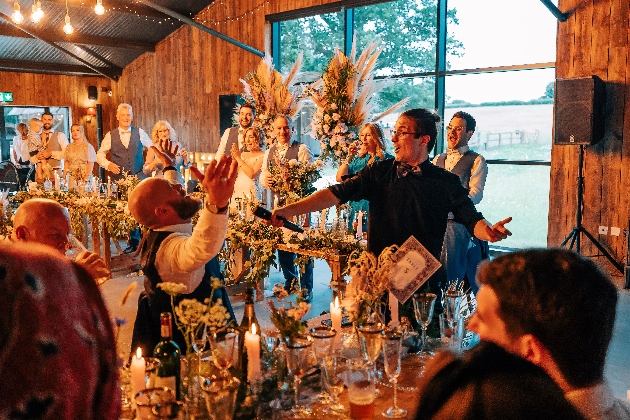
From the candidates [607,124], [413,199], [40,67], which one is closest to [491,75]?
[607,124]

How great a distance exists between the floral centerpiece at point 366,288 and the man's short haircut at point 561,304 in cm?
107

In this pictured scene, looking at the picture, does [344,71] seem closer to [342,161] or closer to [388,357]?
[342,161]

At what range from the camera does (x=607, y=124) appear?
6.07m

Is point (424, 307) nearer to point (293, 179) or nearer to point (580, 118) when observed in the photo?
point (293, 179)

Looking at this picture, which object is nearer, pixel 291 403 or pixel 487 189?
pixel 291 403

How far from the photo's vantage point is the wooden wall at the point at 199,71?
9.97 m

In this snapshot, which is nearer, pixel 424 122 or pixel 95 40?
pixel 424 122

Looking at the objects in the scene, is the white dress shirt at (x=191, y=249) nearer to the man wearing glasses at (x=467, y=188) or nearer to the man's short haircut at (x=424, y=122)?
the man's short haircut at (x=424, y=122)

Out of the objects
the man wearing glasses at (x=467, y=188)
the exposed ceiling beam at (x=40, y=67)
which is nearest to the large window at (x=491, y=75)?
the man wearing glasses at (x=467, y=188)

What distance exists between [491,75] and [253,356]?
649cm

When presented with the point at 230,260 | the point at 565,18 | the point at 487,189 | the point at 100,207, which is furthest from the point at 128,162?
the point at 565,18

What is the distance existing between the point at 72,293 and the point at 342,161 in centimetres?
500

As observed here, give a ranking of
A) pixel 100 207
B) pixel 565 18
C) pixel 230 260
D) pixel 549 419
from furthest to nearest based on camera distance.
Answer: pixel 565 18
pixel 100 207
pixel 230 260
pixel 549 419

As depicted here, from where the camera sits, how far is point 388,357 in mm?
1746
